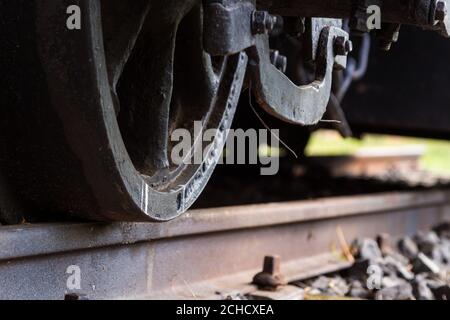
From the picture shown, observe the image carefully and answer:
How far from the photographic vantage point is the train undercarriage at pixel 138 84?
211cm

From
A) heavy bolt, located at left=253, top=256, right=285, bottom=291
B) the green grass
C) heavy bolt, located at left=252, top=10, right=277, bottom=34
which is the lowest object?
the green grass

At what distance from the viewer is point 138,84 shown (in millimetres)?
2684

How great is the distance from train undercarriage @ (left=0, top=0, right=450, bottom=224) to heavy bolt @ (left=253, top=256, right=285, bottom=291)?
49 cm

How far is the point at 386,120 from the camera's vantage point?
5320 mm

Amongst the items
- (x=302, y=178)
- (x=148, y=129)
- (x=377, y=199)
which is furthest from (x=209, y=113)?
(x=302, y=178)

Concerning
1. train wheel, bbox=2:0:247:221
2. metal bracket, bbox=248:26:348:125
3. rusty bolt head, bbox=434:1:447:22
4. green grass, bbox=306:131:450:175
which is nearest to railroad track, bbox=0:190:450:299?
train wheel, bbox=2:0:247:221

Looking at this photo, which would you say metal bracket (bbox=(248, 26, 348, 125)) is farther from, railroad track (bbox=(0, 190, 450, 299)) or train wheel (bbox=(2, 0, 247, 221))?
railroad track (bbox=(0, 190, 450, 299))

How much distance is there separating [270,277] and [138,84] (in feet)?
2.93

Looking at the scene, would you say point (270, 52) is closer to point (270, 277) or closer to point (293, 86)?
point (293, 86)

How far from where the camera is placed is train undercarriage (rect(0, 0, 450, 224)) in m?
2.11

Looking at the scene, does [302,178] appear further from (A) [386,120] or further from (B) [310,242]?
(B) [310,242]

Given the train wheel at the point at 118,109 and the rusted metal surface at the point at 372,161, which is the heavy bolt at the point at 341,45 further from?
the rusted metal surface at the point at 372,161

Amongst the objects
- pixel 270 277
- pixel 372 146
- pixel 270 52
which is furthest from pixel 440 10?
pixel 372 146

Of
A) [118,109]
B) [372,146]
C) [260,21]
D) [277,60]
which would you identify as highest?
[260,21]
